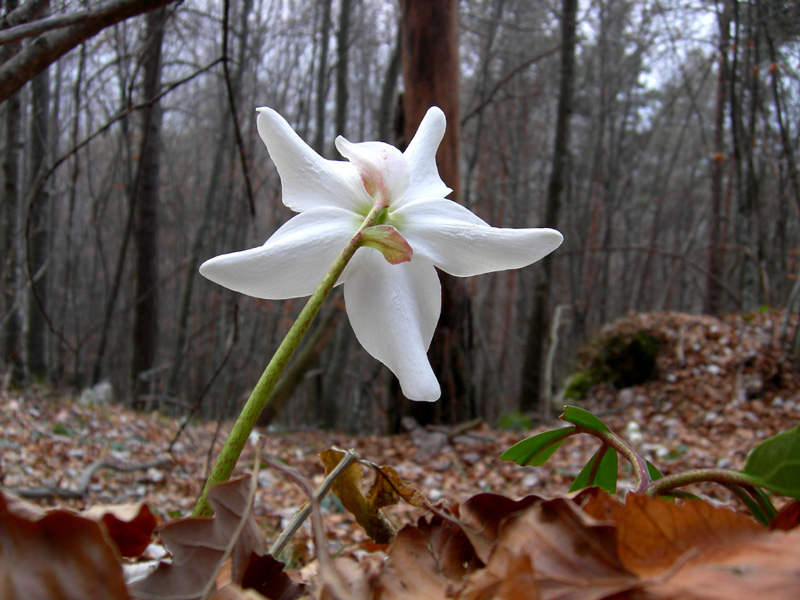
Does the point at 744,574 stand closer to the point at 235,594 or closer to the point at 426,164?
the point at 235,594

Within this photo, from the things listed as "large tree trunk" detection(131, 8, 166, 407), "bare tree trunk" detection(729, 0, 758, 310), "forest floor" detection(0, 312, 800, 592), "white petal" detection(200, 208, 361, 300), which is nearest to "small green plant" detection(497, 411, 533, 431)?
"forest floor" detection(0, 312, 800, 592)

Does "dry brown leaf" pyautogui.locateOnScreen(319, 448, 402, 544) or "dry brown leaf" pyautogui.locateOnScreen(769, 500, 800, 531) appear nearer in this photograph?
"dry brown leaf" pyautogui.locateOnScreen(769, 500, 800, 531)

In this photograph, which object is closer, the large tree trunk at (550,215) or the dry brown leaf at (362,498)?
the dry brown leaf at (362,498)

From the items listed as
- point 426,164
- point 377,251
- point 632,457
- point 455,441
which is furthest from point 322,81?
point 632,457

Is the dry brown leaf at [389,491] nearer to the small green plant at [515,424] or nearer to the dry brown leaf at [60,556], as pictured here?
the dry brown leaf at [60,556]

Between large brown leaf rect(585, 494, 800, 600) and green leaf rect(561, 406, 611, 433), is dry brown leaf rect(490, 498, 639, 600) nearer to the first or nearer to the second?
large brown leaf rect(585, 494, 800, 600)

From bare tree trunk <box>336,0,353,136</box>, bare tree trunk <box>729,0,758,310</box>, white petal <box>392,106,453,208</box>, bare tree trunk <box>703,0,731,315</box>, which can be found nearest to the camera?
white petal <box>392,106,453,208</box>

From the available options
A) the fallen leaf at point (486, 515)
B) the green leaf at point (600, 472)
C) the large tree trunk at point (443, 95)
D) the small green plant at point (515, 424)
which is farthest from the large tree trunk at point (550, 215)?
the fallen leaf at point (486, 515)

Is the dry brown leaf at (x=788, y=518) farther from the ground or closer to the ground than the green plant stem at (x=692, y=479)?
closer to the ground
